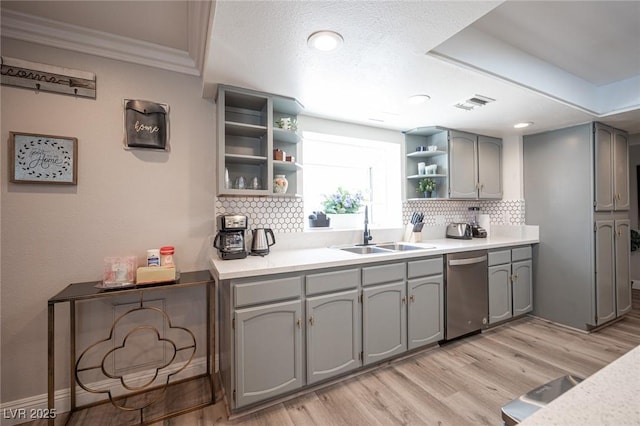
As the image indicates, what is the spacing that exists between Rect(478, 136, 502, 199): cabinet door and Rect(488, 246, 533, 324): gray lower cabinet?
2.47 feet

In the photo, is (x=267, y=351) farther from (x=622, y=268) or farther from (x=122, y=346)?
(x=622, y=268)

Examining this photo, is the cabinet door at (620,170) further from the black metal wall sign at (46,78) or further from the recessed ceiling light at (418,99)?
the black metal wall sign at (46,78)

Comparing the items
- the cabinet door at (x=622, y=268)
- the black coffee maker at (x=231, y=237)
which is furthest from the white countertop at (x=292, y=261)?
the cabinet door at (x=622, y=268)

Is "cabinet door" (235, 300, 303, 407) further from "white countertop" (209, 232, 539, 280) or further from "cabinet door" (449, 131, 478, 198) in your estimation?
"cabinet door" (449, 131, 478, 198)

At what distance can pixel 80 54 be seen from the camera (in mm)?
1799

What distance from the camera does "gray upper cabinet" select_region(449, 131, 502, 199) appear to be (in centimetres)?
310

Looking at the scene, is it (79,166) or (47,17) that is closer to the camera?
(47,17)

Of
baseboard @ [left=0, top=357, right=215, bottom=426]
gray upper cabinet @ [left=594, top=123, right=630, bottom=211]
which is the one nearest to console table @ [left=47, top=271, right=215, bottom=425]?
baseboard @ [left=0, top=357, right=215, bottom=426]

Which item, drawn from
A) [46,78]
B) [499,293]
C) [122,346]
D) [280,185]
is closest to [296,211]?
[280,185]

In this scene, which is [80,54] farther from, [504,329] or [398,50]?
[504,329]

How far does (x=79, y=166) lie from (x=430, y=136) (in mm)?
3345

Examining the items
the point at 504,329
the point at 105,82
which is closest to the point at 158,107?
the point at 105,82

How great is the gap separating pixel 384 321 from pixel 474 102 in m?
1.98

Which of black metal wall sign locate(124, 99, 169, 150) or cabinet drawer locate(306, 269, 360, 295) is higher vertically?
black metal wall sign locate(124, 99, 169, 150)
